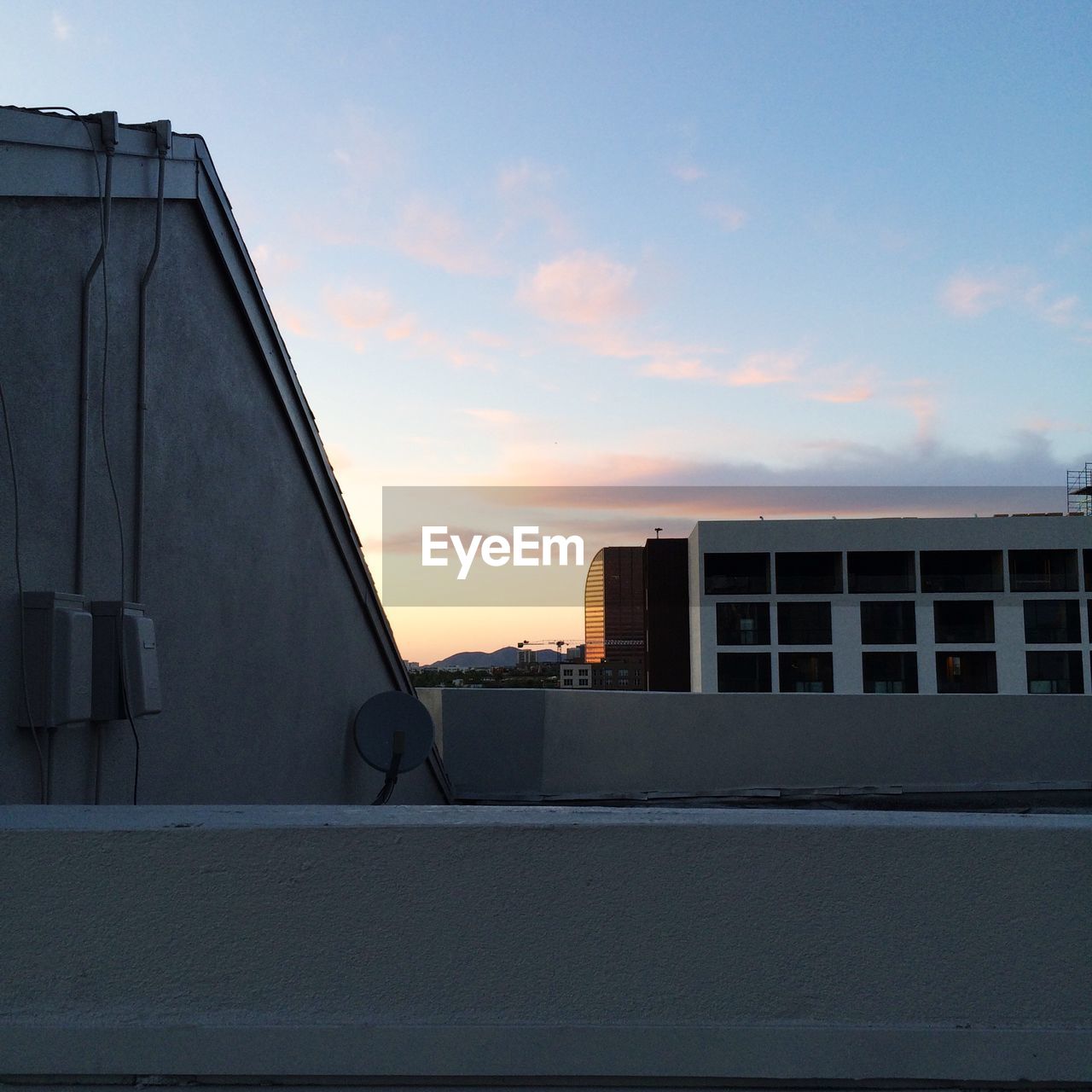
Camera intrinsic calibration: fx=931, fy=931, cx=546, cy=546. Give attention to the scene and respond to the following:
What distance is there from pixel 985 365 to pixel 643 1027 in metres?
15.2

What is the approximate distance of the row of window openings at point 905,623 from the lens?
43.9 metres

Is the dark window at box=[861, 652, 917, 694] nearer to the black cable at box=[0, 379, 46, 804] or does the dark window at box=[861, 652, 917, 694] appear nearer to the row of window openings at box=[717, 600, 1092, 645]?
the row of window openings at box=[717, 600, 1092, 645]

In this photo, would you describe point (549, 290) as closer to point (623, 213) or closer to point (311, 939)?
point (623, 213)

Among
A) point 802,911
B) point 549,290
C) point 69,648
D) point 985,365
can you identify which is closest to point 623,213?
point 549,290

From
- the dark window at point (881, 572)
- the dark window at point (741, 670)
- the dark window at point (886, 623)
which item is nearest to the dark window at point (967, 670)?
the dark window at point (886, 623)

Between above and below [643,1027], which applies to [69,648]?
above

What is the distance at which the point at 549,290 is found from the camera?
1313cm

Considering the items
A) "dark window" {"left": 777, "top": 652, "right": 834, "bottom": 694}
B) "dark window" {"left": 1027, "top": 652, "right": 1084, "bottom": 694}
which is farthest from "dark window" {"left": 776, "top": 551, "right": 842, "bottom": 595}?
"dark window" {"left": 1027, "top": 652, "right": 1084, "bottom": 694}

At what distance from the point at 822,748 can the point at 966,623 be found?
3885 centimetres

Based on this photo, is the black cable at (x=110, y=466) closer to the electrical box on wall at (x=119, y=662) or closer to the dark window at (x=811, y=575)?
the electrical box on wall at (x=119, y=662)

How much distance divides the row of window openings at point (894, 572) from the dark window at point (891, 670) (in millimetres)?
3072

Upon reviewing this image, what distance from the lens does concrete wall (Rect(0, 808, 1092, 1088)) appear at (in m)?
1.82

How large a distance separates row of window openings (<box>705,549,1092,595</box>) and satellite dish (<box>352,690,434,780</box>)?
127 feet

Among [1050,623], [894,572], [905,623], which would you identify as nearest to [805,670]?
[905,623]
